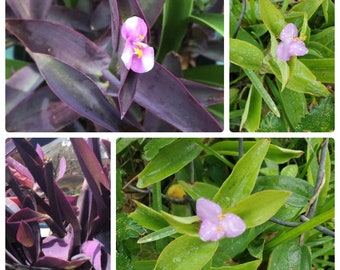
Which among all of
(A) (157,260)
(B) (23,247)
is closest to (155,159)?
(A) (157,260)

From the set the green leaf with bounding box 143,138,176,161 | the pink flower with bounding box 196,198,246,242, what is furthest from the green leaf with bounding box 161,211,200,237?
the green leaf with bounding box 143,138,176,161

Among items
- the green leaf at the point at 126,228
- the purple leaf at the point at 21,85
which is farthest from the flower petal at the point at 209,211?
the purple leaf at the point at 21,85

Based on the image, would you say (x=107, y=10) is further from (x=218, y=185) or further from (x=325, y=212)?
(x=325, y=212)

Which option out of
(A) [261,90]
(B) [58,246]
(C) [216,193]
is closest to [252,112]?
(A) [261,90]

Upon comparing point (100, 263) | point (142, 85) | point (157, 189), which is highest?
point (142, 85)

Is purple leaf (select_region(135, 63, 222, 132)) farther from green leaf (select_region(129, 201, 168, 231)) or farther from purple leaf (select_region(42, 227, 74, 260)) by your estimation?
purple leaf (select_region(42, 227, 74, 260))

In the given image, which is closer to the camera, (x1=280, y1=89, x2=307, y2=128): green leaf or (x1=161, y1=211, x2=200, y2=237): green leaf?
(x1=161, y1=211, x2=200, y2=237): green leaf

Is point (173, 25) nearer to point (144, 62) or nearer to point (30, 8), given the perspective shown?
point (144, 62)
